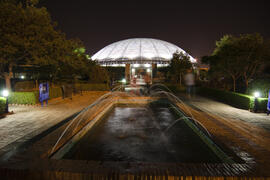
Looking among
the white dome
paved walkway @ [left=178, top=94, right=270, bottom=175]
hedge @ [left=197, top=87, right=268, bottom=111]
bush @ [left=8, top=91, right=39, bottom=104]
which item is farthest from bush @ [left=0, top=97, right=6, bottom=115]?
the white dome

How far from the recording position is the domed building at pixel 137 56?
50562 mm

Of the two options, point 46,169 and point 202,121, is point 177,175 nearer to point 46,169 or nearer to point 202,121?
point 46,169

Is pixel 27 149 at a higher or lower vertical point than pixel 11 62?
lower

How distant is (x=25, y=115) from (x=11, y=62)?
7.61m

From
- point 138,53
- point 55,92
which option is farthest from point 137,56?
point 55,92

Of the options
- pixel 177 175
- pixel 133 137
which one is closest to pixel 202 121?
pixel 133 137

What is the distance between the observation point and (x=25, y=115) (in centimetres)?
852

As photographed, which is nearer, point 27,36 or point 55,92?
point 27,36

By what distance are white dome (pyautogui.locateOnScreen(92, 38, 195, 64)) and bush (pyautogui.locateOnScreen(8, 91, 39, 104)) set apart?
40355 mm

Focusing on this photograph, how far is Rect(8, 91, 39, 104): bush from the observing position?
11102mm

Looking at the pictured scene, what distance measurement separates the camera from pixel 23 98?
11.1 metres

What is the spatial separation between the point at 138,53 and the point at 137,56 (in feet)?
6.13

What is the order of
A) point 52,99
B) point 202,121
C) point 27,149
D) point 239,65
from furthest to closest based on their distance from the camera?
point 239,65 → point 52,99 → point 202,121 → point 27,149

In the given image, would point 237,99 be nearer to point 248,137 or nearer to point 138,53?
point 248,137
